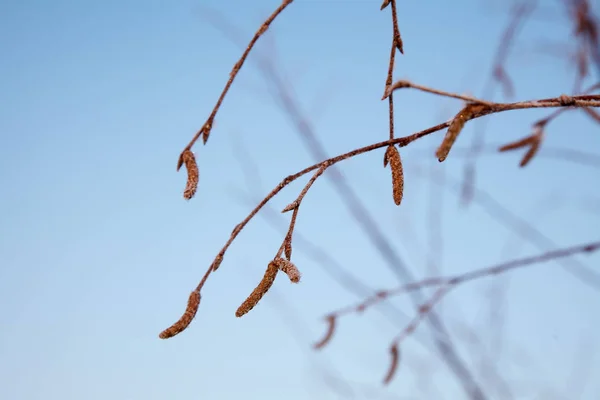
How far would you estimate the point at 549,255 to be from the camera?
1.11 metres

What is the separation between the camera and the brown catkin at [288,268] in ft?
2.07

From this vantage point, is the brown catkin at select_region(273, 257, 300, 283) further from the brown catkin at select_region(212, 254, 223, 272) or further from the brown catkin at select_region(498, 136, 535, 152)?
the brown catkin at select_region(498, 136, 535, 152)

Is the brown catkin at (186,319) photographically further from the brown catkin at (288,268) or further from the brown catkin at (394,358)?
the brown catkin at (394,358)

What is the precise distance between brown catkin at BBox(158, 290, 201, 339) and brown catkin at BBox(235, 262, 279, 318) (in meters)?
0.05

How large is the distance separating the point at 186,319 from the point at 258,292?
0.08m

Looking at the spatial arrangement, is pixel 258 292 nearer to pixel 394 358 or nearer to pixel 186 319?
pixel 186 319

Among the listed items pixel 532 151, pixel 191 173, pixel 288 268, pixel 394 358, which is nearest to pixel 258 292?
pixel 288 268

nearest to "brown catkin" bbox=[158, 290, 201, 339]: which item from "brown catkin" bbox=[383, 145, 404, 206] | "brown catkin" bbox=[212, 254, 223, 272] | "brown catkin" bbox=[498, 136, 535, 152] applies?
"brown catkin" bbox=[212, 254, 223, 272]

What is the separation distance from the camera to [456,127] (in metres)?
0.55

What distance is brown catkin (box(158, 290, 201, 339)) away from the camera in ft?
2.08

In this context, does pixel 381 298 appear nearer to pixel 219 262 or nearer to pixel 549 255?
pixel 549 255

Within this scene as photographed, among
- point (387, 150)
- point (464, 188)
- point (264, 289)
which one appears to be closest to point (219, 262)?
point (264, 289)

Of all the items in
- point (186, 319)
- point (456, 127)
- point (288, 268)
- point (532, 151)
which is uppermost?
point (532, 151)

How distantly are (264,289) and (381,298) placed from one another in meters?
0.79
